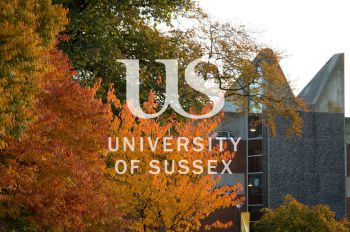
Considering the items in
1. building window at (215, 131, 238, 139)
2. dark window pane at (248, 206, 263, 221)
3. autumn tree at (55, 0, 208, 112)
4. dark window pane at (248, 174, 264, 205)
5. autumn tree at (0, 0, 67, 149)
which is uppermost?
autumn tree at (55, 0, 208, 112)

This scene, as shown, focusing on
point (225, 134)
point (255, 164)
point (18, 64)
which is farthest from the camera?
point (225, 134)

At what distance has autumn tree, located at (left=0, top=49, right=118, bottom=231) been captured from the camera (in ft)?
69.3

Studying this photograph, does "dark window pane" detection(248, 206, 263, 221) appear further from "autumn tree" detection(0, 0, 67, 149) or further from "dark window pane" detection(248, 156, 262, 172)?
"autumn tree" detection(0, 0, 67, 149)

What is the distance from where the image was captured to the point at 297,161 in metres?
60.5

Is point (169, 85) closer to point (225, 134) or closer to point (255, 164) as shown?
point (255, 164)

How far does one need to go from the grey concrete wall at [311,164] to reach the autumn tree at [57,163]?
36.6 metres

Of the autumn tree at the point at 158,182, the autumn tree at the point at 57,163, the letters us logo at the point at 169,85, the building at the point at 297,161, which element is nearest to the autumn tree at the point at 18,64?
the autumn tree at the point at 57,163

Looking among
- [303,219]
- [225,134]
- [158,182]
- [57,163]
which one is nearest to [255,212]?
[225,134]

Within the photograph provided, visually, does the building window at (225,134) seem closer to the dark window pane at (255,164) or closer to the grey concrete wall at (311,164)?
the dark window pane at (255,164)

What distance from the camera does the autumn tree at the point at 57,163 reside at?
69.3 ft

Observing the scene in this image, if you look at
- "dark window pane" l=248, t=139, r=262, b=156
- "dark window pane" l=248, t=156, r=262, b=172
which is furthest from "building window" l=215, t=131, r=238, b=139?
"dark window pane" l=248, t=156, r=262, b=172

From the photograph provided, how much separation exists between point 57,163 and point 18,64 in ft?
13.7

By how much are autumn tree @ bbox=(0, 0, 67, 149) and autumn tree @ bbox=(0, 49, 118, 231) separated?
5.40 ft

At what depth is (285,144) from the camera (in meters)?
60.3
